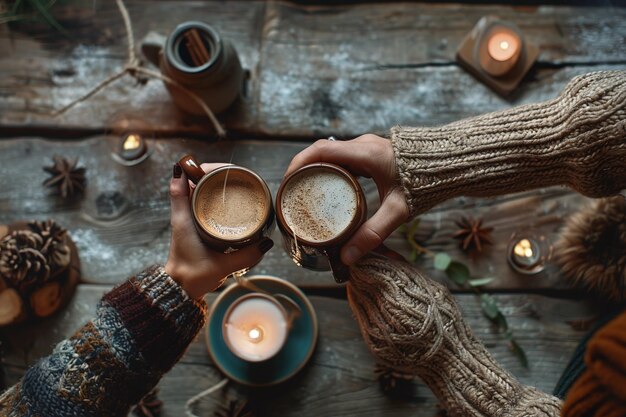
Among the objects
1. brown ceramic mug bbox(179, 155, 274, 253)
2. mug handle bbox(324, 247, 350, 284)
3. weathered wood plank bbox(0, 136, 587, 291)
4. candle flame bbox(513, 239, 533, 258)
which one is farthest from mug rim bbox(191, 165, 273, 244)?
candle flame bbox(513, 239, 533, 258)

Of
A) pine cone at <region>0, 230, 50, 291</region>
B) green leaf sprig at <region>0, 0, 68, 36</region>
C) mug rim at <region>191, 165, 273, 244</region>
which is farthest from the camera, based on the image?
green leaf sprig at <region>0, 0, 68, 36</region>

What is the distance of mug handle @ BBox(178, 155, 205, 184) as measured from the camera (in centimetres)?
91

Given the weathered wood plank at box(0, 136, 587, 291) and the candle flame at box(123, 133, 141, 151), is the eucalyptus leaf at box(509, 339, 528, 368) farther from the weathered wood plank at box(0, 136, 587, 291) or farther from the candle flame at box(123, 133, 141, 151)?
the candle flame at box(123, 133, 141, 151)

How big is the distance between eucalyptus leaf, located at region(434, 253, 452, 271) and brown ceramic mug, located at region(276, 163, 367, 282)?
348mm

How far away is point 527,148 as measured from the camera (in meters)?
1.01

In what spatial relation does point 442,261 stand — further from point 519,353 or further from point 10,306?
point 10,306

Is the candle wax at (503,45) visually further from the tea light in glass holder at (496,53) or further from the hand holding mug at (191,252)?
the hand holding mug at (191,252)

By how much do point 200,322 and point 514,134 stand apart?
631 mm

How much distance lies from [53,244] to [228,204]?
1.46ft

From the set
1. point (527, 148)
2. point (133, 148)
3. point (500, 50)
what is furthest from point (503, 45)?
point (133, 148)

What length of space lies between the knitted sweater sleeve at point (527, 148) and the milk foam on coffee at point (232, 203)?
25 centimetres

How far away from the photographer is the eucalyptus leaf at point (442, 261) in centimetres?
121

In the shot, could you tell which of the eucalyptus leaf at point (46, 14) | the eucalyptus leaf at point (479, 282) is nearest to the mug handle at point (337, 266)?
the eucalyptus leaf at point (479, 282)

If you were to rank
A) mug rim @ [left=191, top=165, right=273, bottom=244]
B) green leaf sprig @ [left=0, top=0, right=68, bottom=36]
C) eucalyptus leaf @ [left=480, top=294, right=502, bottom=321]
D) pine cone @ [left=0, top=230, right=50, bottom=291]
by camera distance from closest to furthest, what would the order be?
mug rim @ [left=191, top=165, right=273, bottom=244] < pine cone @ [left=0, top=230, right=50, bottom=291] < eucalyptus leaf @ [left=480, top=294, right=502, bottom=321] < green leaf sprig @ [left=0, top=0, right=68, bottom=36]
